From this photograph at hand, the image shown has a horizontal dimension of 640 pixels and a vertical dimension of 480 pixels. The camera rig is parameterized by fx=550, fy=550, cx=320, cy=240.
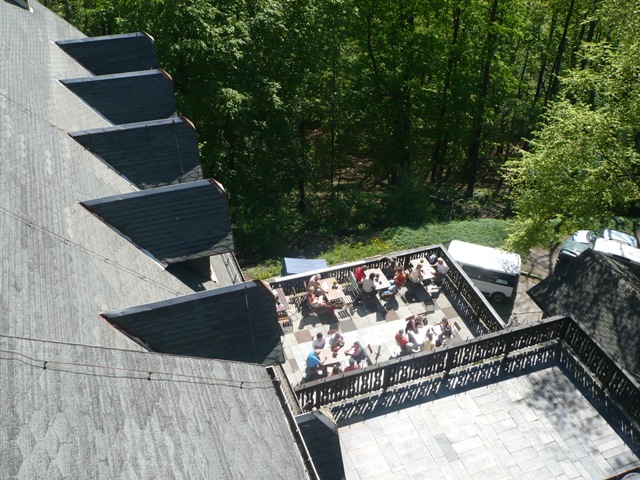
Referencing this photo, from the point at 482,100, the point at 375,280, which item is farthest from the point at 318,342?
the point at 482,100

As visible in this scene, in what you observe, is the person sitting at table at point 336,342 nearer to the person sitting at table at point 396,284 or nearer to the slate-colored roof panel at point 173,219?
the person sitting at table at point 396,284

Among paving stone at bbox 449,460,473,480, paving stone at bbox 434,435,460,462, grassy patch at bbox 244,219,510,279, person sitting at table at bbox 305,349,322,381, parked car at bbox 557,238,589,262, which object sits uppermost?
paving stone at bbox 434,435,460,462

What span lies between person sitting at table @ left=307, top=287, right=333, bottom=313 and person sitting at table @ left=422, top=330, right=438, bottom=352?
301cm

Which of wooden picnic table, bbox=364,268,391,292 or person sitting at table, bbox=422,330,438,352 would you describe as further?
wooden picnic table, bbox=364,268,391,292

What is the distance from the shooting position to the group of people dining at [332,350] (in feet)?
47.8

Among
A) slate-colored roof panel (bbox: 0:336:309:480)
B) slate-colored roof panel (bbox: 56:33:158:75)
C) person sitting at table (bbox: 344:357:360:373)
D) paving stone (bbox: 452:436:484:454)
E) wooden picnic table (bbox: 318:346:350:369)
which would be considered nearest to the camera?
slate-colored roof panel (bbox: 0:336:309:480)

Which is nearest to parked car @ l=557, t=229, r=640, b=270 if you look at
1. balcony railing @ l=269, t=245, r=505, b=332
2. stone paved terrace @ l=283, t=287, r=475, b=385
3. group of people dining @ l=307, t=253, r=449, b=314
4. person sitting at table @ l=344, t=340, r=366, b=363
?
balcony railing @ l=269, t=245, r=505, b=332

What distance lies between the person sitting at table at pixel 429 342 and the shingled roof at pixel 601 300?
4.22m

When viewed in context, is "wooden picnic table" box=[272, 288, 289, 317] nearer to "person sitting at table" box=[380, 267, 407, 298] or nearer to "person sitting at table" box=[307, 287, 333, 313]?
"person sitting at table" box=[307, 287, 333, 313]

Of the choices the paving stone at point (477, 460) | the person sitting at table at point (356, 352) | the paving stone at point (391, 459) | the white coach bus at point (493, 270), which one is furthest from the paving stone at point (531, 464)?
the white coach bus at point (493, 270)

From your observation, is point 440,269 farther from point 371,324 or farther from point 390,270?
point 371,324

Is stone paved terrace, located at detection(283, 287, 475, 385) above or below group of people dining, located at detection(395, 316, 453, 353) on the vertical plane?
below

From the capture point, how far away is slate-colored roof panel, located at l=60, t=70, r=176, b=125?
18562mm

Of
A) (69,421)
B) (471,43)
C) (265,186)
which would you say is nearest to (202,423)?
(69,421)
